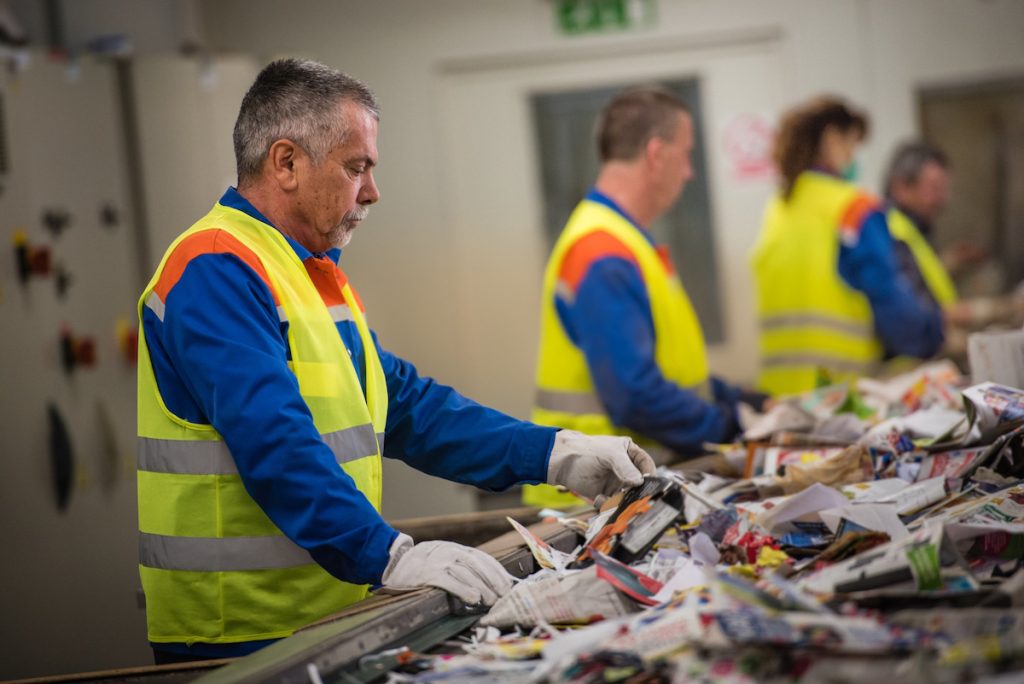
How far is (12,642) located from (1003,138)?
4.87m

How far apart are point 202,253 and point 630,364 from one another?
1.41 m

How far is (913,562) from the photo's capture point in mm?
1476

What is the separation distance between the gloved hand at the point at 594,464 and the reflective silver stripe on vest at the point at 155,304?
0.72m

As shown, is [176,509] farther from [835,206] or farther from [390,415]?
[835,206]

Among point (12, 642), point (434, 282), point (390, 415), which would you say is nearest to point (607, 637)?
point (390, 415)

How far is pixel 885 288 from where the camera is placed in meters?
4.12

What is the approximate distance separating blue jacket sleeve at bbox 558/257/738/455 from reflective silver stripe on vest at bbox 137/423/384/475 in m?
1.20

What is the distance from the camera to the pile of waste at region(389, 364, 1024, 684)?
4.13 ft

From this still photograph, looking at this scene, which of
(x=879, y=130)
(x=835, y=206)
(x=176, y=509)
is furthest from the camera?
(x=879, y=130)

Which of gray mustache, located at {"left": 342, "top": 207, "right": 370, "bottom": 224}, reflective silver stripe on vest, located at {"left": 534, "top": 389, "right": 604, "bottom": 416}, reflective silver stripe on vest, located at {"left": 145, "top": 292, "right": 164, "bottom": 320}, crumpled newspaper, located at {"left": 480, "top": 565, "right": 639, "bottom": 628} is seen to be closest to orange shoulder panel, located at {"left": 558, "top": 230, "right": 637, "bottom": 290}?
reflective silver stripe on vest, located at {"left": 534, "top": 389, "right": 604, "bottom": 416}

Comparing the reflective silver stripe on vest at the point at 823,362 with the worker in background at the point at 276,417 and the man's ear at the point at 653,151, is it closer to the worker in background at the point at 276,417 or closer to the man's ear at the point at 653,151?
the man's ear at the point at 653,151

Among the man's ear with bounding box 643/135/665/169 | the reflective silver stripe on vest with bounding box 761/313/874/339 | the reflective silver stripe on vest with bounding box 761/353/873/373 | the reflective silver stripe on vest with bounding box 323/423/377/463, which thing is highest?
the man's ear with bounding box 643/135/665/169

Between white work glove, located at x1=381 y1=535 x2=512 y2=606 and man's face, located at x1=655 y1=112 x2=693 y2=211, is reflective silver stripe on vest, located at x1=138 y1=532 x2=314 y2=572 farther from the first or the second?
man's face, located at x1=655 y1=112 x2=693 y2=211

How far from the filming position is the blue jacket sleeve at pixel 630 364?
3.02 metres
